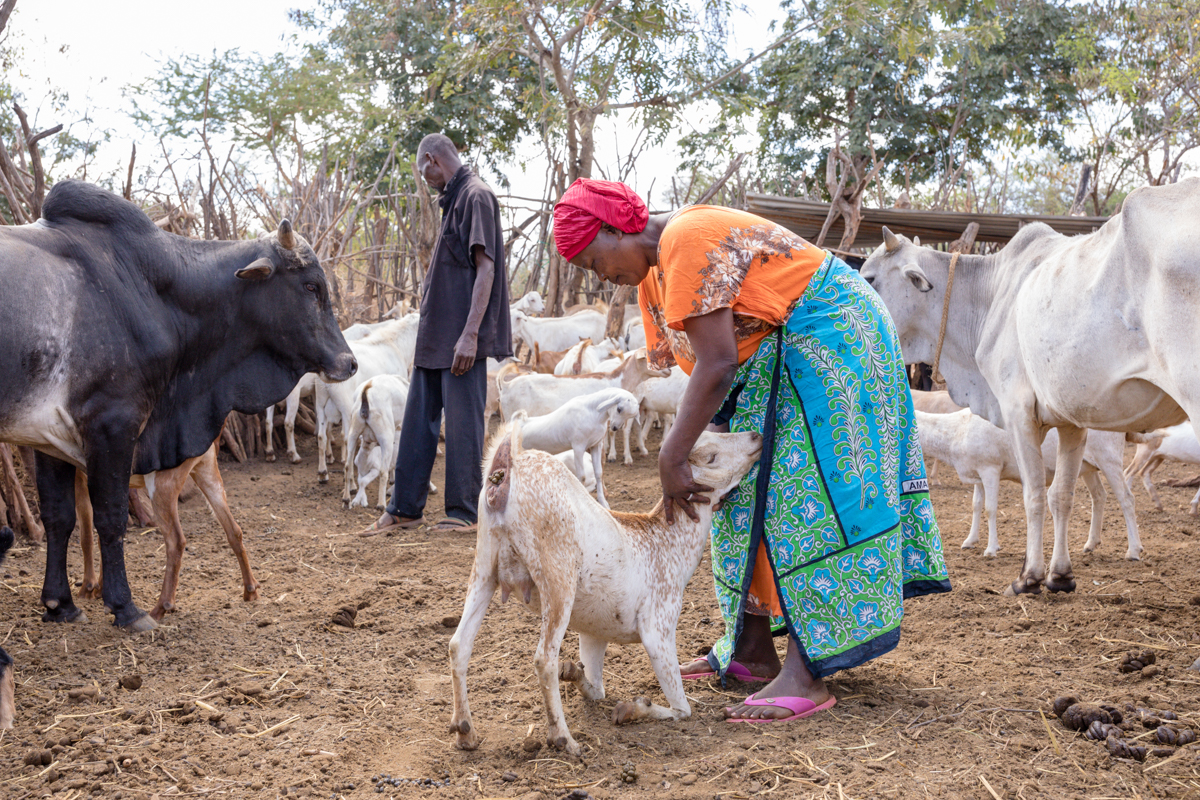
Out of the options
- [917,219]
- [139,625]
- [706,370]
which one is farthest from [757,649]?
[917,219]

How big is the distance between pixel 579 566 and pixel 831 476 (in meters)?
0.87

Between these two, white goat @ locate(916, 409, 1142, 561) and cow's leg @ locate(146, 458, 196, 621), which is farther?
white goat @ locate(916, 409, 1142, 561)

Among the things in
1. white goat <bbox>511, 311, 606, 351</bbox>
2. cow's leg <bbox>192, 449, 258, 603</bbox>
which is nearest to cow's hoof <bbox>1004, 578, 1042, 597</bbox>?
cow's leg <bbox>192, 449, 258, 603</bbox>

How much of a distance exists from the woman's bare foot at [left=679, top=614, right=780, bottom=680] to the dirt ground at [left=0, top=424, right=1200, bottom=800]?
14 centimetres

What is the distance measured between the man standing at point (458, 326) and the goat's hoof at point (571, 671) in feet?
10.2

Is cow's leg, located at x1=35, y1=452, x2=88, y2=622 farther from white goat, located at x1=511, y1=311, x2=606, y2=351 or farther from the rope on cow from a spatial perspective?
white goat, located at x1=511, y1=311, x2=606, y2=351

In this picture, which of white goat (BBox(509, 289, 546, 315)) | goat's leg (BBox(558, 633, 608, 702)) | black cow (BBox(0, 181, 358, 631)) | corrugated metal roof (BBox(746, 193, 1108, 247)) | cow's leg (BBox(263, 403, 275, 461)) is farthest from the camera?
white goat (BBox(509, 289, 546, 315))

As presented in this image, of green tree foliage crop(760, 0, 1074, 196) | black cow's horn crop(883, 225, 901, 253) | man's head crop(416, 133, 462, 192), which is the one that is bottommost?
black cow's horn crop(883, 225, 901, 253)

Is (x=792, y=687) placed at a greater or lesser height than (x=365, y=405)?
lesser

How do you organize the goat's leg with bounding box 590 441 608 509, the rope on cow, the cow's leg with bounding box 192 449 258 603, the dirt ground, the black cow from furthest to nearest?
the goat's leg with bounding box 590 441 608 509 → the rope on cow → the cow's leg with bounding box 192 449 258 603 → the black cow → the dirt ground

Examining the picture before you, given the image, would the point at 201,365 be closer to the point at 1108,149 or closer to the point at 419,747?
the point at 419,747

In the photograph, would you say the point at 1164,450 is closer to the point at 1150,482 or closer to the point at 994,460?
the point at 1150,482

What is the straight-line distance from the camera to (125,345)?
390 centimetres

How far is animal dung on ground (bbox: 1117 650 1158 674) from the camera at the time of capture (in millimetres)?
3477
